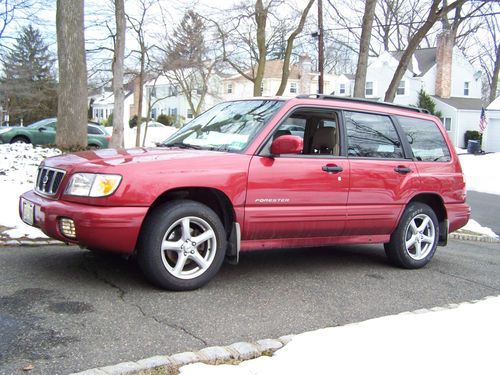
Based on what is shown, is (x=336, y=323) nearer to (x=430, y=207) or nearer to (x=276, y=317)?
(x=276, y=317)

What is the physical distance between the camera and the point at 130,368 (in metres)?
3.16

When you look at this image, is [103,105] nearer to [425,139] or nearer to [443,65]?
[443,65]

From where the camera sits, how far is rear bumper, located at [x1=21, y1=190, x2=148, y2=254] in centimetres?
430

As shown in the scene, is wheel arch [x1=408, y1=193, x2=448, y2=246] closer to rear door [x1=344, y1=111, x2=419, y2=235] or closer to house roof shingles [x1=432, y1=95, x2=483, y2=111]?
rear door [x1=344, y1=111, x2=419, y2=235]

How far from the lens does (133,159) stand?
15.3 ft

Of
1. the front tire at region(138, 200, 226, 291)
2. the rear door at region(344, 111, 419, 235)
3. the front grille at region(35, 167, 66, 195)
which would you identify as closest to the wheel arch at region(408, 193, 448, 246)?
the rear door at region(344, 111, 419, 235)

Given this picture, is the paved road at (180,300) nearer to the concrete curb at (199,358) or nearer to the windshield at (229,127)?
the concrete curb at (199,358)

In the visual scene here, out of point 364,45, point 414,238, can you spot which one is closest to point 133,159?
point 414,238

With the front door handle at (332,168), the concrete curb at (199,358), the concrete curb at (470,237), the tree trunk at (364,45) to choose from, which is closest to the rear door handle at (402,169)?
the front door handle at (332,168)

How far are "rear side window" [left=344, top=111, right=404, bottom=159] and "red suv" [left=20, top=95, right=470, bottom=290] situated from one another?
1 centimetres

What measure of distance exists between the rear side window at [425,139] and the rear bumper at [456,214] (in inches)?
23.3

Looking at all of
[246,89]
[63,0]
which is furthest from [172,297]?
[246,89]

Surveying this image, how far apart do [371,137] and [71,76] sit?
8476mm

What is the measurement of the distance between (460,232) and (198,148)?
22.2ft
